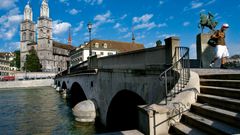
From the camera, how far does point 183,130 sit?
606 cm

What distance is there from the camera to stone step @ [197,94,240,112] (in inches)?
235

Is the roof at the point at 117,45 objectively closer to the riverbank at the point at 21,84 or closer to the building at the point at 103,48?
the building at the point at 103,48

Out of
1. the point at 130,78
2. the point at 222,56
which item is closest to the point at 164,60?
the point at 130,78

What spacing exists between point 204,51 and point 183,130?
7.80m

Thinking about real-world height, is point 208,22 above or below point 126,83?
above

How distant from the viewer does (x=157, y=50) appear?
10055mm

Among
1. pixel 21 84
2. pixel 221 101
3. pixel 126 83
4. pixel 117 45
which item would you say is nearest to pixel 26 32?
pixel 21 84

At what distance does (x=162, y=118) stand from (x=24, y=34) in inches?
6093

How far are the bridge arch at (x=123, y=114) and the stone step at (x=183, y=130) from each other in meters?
10.1

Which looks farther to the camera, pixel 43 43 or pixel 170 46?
pixel 43 43

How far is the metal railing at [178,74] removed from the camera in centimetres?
765

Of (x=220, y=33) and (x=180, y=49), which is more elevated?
(x=220, y=33)

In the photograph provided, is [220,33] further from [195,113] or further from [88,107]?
[88,107]

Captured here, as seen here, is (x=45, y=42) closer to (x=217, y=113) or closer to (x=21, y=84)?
(x=21, y=84)
